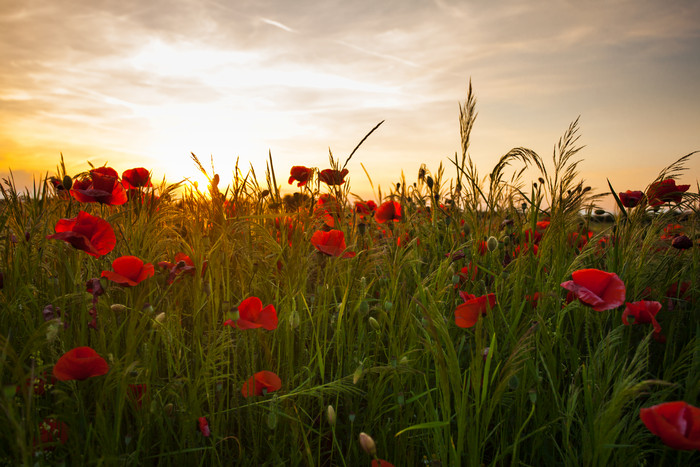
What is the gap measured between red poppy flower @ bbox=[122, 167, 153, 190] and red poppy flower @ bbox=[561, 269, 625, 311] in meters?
2.10

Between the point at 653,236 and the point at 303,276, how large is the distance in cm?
152

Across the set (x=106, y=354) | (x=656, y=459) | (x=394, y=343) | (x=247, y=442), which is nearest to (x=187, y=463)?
(x=247, y=442)

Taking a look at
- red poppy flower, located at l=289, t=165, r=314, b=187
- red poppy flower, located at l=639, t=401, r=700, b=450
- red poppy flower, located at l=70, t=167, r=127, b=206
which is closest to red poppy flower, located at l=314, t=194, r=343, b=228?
red poppy flower, located at l=289, t=165, r=314, b=187

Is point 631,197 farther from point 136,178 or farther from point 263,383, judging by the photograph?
point 136,178

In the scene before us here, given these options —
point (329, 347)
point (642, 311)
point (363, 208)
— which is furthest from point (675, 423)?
point (363, 208)

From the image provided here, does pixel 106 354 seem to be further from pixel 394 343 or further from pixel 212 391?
pixel 394 343

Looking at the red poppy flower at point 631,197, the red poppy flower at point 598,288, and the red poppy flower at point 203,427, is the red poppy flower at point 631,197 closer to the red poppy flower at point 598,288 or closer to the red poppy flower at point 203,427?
the red poppy flower at point 598,288

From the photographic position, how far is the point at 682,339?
1.85 meters

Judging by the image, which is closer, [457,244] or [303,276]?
[303,276]

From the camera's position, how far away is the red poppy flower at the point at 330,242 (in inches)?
66.1

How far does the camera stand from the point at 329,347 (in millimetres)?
1546

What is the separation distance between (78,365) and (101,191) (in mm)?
998

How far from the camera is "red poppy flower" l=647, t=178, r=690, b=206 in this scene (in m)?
1.89

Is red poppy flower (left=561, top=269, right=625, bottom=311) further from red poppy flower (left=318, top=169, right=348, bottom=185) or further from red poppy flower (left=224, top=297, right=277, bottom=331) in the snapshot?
red poppy flower (left=318, top=169, right=348, bottom=185)
